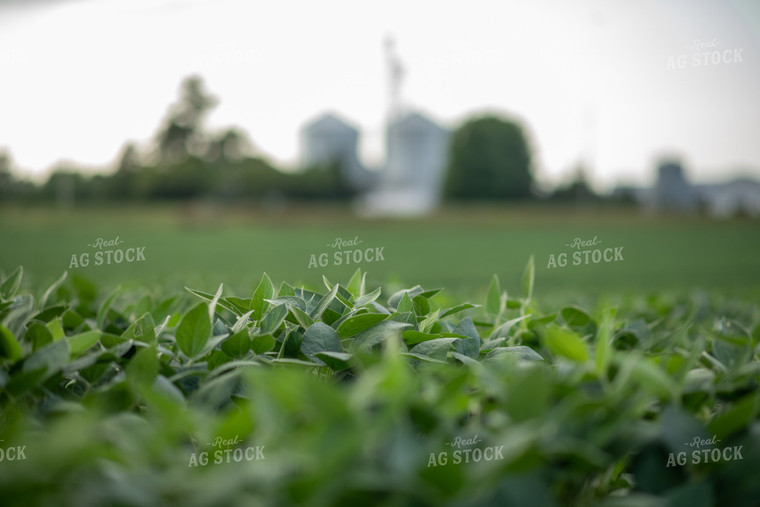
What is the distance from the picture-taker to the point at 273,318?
3.24 ft

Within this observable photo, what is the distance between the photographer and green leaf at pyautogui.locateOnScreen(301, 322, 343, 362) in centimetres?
93

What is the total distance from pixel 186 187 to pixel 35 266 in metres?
36.2

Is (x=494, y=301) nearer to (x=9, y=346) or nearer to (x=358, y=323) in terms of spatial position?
(x=358, y=323)

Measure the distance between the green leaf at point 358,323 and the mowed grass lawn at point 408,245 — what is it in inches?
77.0

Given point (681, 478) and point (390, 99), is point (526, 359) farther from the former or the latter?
point (390, 99)

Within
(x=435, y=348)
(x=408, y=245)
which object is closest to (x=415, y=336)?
(x=435, y=348)

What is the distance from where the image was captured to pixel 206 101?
54.0 metres

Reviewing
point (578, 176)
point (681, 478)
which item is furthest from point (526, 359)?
point (578, 176)

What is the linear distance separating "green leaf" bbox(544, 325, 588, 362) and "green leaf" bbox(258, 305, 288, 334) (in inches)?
17.2

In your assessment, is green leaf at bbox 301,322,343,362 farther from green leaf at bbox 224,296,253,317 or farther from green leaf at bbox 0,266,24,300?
green leaf at bbox 0,266,24,300

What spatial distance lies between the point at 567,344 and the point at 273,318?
1.59 feet

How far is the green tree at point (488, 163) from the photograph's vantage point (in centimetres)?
5616

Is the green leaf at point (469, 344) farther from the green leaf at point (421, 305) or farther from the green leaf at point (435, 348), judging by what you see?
the green leaf at point (421, 305)

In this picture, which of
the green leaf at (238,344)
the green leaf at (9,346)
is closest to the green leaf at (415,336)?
the green leaf at (238,344)
